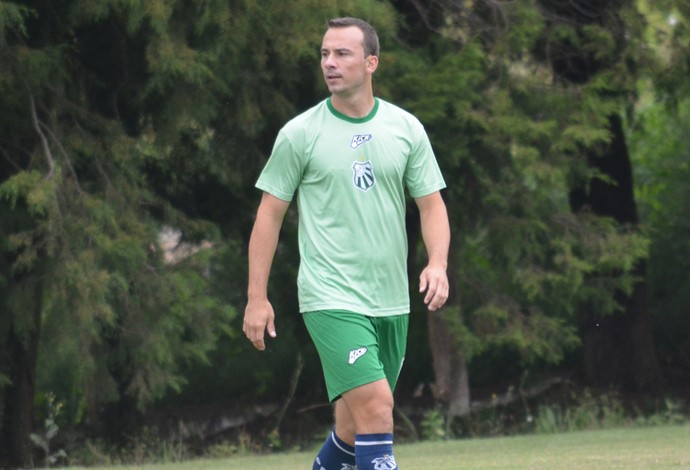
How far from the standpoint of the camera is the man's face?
18.0 feet

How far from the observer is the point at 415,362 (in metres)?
20.6

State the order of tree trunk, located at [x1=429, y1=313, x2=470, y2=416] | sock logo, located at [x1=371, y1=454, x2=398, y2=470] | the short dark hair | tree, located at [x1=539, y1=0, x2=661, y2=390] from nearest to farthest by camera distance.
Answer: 1. sock logo, located at [x1=371, y1=454, x2=398, y2=470]
2. the short dark hair
3. tree, located at [x1=539, y1=0, x2=661, y2=390]
4. tree trunk, located at [x1=429, y1=313, x2=470, y2=416]

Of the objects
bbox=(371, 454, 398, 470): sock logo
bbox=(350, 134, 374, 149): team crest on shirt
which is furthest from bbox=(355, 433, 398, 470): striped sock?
bbox=(350, 134, 374, 149): team crest on shirt

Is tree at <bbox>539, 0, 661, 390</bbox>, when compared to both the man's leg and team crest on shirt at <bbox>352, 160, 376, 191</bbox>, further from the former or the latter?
the man's leg

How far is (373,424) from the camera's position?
532cm

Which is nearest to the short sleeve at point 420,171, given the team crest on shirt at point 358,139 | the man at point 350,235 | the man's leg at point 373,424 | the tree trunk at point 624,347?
the man at point 350,235

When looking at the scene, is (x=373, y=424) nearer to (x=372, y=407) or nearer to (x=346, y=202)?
(x=372, y=407)

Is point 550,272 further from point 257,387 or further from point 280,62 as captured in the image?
point 257,387

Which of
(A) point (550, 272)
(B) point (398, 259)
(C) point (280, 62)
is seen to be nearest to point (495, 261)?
(A) point (550, 272)

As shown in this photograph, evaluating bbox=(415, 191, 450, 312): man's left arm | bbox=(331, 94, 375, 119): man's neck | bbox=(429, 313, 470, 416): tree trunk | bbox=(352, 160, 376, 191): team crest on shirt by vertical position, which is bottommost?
bbox=(429, 313, 470, 416): tree trunk

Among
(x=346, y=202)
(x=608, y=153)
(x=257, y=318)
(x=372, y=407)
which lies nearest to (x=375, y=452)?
(x=372, y=407)

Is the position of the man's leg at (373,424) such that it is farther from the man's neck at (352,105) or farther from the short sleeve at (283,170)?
the man's neck at (352,105)

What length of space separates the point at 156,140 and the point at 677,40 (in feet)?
19.8

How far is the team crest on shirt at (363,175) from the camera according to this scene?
214 inches
